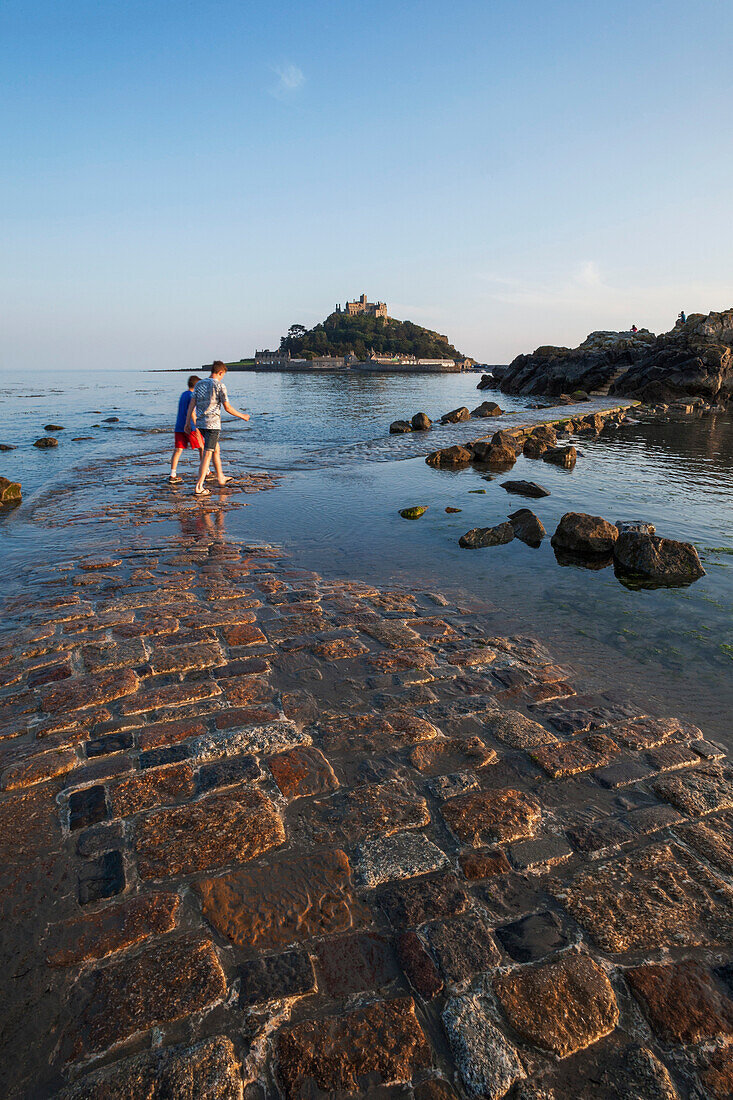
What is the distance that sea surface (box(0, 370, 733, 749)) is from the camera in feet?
17.2

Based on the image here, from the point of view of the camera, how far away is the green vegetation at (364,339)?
156000 millimetres

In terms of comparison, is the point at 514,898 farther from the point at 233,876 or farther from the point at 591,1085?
the point at 233,876

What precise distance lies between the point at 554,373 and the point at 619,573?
53897mm

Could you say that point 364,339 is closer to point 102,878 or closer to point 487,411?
point 487,411

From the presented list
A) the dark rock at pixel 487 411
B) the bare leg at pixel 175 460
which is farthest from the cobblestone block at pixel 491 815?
the dark rock at pixel 487 411

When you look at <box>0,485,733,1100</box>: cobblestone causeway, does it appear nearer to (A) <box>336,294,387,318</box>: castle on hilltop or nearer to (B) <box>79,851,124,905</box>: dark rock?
(B) <box>79,851,124,905</box>: dark rock

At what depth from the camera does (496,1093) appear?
1.70m

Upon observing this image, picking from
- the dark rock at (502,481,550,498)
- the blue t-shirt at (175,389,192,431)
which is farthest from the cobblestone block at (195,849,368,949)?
the dark rock at (502,481,550,498)

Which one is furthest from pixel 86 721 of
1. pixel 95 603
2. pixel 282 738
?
pixel 95 603

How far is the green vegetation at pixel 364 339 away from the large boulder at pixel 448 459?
5577 inches

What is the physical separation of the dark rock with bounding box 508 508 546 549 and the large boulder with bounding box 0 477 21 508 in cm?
1014

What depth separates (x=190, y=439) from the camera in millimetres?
11727

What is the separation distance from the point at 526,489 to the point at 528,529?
3.79 meters

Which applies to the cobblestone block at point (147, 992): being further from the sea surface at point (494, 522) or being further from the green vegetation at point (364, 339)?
the green vegetation at point (364, 339)
